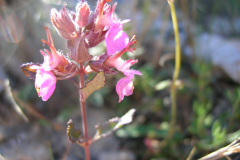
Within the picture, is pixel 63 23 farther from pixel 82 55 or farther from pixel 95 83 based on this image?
pixel 95 83

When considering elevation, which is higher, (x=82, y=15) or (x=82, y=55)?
(x=82, y=15)

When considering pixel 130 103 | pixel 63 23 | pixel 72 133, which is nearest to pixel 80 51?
pixel 63 23

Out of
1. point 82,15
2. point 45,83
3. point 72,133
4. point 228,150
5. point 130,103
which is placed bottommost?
point 228,150

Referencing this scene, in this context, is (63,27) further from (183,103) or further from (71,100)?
(183,103)

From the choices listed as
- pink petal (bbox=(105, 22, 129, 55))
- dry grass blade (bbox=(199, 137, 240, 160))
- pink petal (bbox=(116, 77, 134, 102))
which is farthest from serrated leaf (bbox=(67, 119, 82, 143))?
dry grass blade (bbox=(199, 137, 240, 160))

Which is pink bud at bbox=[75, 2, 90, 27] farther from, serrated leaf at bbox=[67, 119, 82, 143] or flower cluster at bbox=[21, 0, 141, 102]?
serrated leaf at bbox=[67, 119, 82, 143]

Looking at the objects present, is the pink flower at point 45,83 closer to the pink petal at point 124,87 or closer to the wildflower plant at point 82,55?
the wildflower plant at point 82,55

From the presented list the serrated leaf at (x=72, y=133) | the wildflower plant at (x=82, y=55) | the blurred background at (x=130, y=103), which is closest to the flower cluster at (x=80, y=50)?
the wildflower plant at (x=82, y=55)

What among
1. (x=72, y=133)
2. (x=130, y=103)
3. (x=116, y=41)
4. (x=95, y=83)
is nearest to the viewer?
(x=116, y=41)
